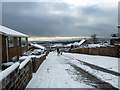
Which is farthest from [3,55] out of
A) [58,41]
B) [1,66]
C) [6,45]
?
[58,41]

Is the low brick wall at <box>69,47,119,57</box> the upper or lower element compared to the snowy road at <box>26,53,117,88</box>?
upper

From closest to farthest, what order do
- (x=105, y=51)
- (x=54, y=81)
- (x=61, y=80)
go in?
(x=54, y=81)
(x=61, y=80)
(x=105, y=51)

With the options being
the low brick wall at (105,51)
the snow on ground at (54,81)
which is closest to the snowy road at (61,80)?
the snow on ground at (54,81)

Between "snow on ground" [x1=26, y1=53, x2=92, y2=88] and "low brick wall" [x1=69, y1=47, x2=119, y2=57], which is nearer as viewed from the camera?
"snow on ground" [x1=26, y1=53, x2=92, y2=88]

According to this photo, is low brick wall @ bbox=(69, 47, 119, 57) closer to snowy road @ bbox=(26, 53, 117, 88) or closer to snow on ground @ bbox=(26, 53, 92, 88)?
snowy road @ bbox=(26, 53, 117, 88)

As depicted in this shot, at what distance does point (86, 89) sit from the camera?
6914 millimetres

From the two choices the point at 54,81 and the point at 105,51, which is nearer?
the point at 54,81

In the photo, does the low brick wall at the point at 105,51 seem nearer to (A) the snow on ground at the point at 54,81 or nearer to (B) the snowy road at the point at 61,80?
(B) the snowy road at the point at 61,80

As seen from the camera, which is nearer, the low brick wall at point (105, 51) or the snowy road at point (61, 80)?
the snowy road at point (61, 80)

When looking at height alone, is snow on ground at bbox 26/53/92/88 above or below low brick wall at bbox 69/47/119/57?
below

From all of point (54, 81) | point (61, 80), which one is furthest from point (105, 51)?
point (54, 81)

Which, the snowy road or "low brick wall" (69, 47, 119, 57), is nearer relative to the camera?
the snowy road

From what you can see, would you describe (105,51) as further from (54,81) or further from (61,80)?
(54,81)

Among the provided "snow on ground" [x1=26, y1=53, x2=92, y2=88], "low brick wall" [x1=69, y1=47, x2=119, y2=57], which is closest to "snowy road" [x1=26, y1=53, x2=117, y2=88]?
"snow on ground" [x1=26, y1=53, x2=92, y2=88]
